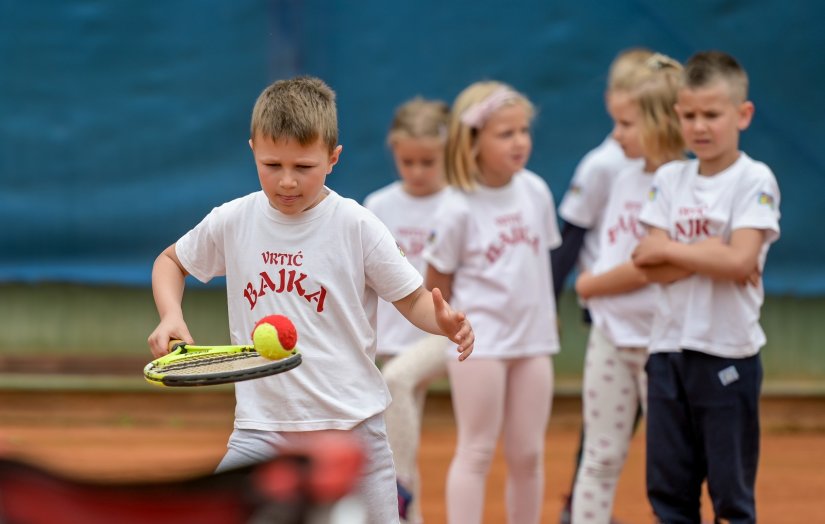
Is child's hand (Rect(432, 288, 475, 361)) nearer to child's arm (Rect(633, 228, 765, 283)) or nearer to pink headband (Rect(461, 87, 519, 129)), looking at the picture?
child's arm (Rect(633, 228, 765, 283))

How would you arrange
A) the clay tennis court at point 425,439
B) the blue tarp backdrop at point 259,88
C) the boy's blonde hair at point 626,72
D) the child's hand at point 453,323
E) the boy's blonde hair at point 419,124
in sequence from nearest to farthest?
the child's hand at point 453,323
the boy's blonde hair at point 626,72
the boy's blonde hair at point 419,124
the clay tennis court at point 425,439
the blue tarp backdrop at point 259,88

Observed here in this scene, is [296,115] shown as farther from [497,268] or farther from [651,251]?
[497,268]

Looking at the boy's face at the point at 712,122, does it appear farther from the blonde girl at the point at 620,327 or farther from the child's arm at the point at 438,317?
the child's arm at the point at 438,317

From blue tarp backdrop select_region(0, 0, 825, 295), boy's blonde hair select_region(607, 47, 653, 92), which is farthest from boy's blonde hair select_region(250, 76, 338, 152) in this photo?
blue tarp backdrop select_region(0, 0, 825, 295)

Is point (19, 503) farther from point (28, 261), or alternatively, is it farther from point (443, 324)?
point (28, 261)

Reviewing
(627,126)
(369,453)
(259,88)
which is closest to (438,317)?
(369,453)

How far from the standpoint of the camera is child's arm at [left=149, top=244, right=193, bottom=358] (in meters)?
2.99

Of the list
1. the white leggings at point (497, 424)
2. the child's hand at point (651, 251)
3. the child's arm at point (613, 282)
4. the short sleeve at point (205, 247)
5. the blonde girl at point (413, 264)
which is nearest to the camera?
the short sleeve at point (205, 247)

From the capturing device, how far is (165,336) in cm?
299

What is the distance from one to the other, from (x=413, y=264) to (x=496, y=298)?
851 millimetres

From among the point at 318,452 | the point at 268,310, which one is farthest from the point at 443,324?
the point at 318,452

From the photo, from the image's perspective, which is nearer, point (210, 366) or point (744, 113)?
point (210, 366)

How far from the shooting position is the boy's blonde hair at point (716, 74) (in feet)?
12.7

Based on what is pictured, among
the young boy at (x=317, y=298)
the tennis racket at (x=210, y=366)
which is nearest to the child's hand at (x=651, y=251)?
the young boy at (x=317, y=298)
